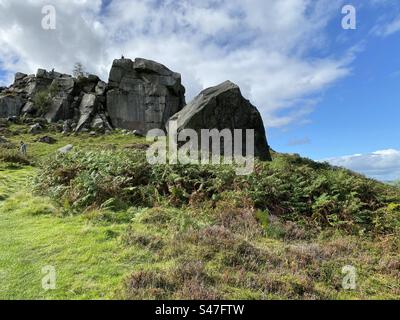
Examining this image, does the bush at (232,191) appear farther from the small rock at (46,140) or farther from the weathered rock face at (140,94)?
the weathered rock face at (140,94)

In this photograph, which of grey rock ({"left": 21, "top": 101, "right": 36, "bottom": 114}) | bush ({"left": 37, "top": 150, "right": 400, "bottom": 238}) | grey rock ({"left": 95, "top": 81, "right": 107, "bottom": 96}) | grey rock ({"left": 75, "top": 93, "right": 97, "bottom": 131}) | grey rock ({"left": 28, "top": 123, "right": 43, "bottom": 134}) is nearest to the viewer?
bush ({"left": 37, "top": 150, "right": 400, "bottom": 238})

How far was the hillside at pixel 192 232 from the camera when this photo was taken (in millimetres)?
7004

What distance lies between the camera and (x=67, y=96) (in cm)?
7494

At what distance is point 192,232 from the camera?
9266 mm

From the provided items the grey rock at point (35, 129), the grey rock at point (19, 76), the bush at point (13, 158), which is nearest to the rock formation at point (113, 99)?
the grey rock at point (35, 129)

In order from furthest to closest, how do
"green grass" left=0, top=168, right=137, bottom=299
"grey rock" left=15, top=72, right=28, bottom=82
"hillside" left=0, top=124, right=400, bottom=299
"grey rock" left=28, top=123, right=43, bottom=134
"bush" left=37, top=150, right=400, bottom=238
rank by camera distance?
"grey rock" left=15, top=72, right=28, bottom=82 < "grey rock" left=28, top=123, right=43, bottom=134 < "bush" left=37, top=150, right=400, bottom=238 < "hillside" left=0, top=124, right=400, bottom=299 < "green grass" left=0, top=168, right=137, bottom=299

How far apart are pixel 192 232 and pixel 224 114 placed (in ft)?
50.4

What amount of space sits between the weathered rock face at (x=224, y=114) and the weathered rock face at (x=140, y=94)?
163ft

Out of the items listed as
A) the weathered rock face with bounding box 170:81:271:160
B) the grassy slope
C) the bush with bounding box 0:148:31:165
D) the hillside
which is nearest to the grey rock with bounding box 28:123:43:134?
the bush with bounding box 0:148:31:165

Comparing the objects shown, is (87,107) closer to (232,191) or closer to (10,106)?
(10,106)

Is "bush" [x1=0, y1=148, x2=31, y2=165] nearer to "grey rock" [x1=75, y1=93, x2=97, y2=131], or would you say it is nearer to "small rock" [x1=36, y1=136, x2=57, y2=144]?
"small rock" [x1=36, y1=136, x2=57, y2=144]

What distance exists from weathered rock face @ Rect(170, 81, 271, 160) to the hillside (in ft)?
23.2

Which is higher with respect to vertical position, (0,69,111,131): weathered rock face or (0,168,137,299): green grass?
(0,69,111,131): weathered rock face

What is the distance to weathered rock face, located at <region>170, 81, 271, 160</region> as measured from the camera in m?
22.8
